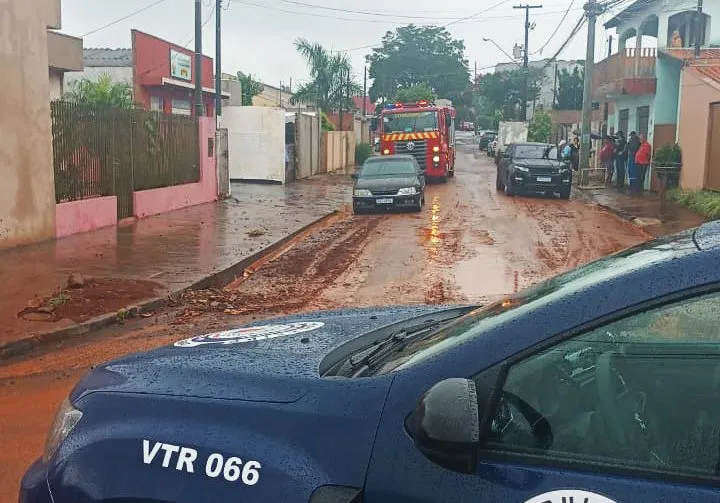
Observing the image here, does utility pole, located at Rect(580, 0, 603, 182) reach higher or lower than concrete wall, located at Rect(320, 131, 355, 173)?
higher

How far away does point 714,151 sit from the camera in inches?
762

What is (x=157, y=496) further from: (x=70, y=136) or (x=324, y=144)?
(x=324, y=144)

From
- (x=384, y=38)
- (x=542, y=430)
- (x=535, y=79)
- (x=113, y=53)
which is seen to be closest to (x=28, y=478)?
(x=542, y=430)

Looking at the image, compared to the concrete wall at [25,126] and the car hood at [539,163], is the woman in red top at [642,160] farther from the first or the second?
the concrete wall at [25,126]

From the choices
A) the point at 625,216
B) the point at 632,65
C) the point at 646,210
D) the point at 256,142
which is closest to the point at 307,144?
the point at 256,142

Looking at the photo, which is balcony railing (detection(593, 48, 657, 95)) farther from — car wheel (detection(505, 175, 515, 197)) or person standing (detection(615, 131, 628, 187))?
car wheel (detection(505, 175, 515, 197))

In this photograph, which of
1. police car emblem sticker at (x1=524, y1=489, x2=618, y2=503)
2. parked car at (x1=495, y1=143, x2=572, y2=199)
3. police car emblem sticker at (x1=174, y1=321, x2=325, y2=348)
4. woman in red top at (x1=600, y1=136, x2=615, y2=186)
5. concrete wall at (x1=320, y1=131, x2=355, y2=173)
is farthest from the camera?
concrete wall at (x1=320, y1=131, x2=355, y2=173)

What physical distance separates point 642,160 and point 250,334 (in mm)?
22929

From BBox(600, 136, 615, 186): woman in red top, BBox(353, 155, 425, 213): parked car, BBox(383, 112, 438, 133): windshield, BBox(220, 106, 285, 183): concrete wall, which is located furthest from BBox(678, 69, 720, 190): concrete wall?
BBox(220, 106, 285, 183): concrete wall

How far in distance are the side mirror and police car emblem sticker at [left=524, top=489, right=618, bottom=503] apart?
0.17 meters

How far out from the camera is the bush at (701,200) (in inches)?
669

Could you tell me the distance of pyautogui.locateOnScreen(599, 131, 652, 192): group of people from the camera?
24062 millimetres

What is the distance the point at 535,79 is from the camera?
7344 cm

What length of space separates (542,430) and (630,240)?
13.1 m
